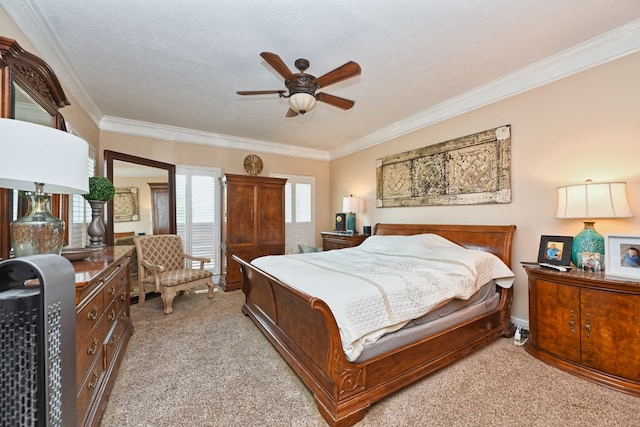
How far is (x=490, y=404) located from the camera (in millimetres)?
1799

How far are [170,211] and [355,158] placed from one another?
11.4ft

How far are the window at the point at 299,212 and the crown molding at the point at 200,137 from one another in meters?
0.54

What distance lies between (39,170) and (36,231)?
1.35 ft

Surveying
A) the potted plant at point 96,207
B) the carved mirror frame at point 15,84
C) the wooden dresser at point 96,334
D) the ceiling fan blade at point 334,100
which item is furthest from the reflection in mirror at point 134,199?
the ceiling fan blade at point 334,100

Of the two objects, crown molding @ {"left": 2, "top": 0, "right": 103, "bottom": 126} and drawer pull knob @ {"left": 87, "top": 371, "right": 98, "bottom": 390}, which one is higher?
crown molding @ {"left": 2, "top": 0, "right": 103, "bottom": 126}

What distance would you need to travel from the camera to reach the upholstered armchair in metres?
3.49

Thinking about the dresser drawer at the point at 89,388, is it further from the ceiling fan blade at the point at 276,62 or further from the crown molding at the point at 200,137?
the crown molding at the point at 200,137

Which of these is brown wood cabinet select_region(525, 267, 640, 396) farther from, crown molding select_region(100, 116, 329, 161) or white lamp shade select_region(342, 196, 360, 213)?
crown molding select_region(100, 116, 329, 161)

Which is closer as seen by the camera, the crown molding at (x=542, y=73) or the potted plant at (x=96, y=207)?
the crown molding at (x=542, y=73)

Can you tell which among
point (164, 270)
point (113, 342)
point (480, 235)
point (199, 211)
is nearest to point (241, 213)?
point (199, 211)

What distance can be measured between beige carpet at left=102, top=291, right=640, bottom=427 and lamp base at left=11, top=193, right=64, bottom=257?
3.82 ft

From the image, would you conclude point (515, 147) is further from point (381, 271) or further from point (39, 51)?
point (39, 51)

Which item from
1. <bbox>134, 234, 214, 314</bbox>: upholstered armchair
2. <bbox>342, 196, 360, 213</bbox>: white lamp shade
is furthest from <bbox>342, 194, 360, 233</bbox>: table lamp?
<bbox>134, 234, 214, 314</bbox>: upholstered armchair

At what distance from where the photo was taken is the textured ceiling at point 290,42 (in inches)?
77.3
